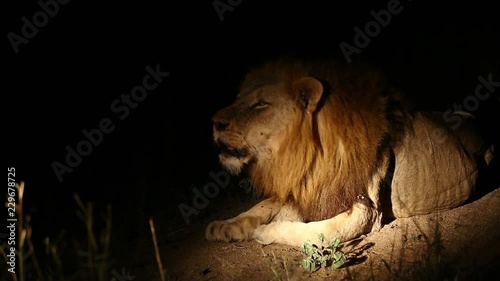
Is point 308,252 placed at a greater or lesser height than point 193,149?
lesser

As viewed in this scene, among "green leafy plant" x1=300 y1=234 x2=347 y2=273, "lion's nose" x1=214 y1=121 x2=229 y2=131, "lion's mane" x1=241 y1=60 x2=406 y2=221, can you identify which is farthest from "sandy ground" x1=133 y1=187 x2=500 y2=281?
"lion's nose" x1=214 y1=121 x2=229 y2=131

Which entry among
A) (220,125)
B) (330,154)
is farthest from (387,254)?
(220,125)

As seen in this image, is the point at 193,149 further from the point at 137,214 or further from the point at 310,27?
the point at 310,27

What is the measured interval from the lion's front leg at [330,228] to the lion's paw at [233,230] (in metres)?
0.15

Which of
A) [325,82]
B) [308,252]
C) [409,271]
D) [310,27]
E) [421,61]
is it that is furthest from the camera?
[310,27]

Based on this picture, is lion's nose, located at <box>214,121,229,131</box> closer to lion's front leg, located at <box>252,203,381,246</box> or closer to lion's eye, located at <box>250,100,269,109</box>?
lion's eye, located at <box>250,100,269,109</box>

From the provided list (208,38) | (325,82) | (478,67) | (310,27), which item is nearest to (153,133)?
(208,38)

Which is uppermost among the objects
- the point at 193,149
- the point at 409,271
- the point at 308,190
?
the point at 193,149

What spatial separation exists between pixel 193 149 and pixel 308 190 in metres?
2.66

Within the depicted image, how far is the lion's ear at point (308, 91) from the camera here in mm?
3232

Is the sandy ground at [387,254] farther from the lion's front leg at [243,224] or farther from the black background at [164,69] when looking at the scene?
the black background at [164,69]

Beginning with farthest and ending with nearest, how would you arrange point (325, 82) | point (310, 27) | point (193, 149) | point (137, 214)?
point (310, 27)
point (193, 149)
point (137, 214)
point (325, 82)

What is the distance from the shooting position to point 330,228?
3328mm

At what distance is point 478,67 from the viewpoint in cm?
630
